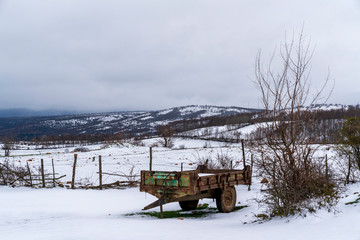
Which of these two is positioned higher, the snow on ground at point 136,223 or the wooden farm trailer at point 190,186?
the wooden farm trailer at point 190,186

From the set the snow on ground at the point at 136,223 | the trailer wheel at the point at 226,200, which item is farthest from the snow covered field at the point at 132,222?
the trailer wheel at the point at 226,200

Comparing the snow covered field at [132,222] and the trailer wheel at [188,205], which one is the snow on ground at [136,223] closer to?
the snow covered field at [132,222]

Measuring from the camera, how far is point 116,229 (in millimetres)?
7492

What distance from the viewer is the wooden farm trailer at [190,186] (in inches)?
356

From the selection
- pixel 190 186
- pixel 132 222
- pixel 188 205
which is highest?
pixel 190 186

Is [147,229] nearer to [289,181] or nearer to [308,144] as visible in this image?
[289,181]

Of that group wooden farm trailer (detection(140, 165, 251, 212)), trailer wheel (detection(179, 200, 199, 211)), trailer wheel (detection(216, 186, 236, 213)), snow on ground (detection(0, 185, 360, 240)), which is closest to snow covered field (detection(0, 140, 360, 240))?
snow on ground (detection(0, 185, 360, 240))

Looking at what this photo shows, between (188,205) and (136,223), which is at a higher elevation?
(136,223)

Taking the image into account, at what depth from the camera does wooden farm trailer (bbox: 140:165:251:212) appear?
905cm

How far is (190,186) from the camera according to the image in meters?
8.91

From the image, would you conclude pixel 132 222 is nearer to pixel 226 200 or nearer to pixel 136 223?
pixel 136 223

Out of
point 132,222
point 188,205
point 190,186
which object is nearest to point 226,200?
point 188,205

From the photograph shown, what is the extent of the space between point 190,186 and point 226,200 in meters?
2.08

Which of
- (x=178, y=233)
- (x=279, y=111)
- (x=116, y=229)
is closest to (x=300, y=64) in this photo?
(x=279, y=111)
